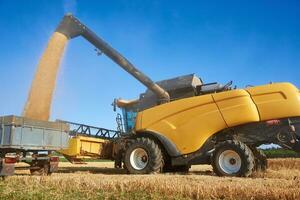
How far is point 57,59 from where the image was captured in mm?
11078

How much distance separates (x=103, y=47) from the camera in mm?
11734

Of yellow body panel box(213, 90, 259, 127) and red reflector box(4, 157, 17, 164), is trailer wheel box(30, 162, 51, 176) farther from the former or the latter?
yellow body panel box(213, 90, 259, 127)

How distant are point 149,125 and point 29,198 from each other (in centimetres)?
520

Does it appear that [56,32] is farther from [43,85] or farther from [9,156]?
[9,156]

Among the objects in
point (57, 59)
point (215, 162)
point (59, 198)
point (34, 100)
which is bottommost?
point (59, 198)

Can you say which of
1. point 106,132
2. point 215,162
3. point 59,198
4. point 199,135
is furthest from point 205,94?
point 59,198

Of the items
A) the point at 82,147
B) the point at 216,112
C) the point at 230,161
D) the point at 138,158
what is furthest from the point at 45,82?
the point at 230,161

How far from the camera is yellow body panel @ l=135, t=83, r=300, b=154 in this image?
358 inches

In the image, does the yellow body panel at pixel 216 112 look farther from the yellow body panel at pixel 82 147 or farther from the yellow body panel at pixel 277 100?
the yellow body panel at pixel 82 147

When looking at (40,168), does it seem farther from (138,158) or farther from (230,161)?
(230,161)

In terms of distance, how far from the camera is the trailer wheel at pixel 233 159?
29.1 feet

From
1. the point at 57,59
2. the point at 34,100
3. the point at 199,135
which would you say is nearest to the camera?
the point at 199,135

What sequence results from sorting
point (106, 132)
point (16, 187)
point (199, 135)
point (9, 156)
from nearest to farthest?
point (16, 187) < point (9, 156) < point (199, 135) < point (106, 132)

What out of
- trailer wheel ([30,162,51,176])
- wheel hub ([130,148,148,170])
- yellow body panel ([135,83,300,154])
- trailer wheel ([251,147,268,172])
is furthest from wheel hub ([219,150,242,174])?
trailer wheel ([30,162,51,176])
